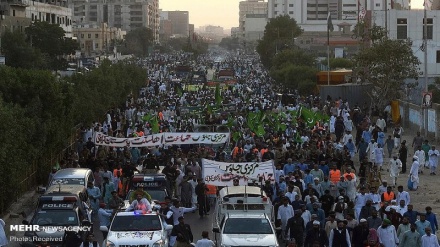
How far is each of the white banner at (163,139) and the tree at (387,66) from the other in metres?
18.2

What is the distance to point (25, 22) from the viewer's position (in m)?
80.6

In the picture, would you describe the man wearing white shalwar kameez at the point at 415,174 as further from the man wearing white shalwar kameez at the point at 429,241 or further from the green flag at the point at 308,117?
the green flag at the point at 308,117

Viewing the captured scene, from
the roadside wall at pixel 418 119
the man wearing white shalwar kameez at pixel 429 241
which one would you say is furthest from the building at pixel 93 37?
the man wearing white shalwar kameez at pixel 429 241

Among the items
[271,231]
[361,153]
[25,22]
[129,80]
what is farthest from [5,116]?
[25,22]

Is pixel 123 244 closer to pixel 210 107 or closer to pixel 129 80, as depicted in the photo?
pixel 210 107

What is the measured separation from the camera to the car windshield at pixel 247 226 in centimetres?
1738

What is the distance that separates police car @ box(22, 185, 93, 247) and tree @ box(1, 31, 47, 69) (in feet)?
153

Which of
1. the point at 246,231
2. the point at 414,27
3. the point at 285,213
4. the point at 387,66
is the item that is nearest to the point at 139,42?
the point at 414,27

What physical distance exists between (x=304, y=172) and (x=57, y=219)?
284 inches

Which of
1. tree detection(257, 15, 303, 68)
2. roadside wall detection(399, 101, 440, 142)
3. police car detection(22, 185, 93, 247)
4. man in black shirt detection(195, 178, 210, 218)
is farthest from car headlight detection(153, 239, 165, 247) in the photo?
tree detection(257, 15, 303, 68)

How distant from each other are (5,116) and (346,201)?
7.43 meters

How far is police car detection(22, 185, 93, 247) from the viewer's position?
1791 cm

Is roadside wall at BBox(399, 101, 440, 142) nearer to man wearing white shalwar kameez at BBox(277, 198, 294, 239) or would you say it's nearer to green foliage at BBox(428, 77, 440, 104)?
green foliage at BBox(428, 77, 440, 104)

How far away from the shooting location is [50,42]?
3095 inches
